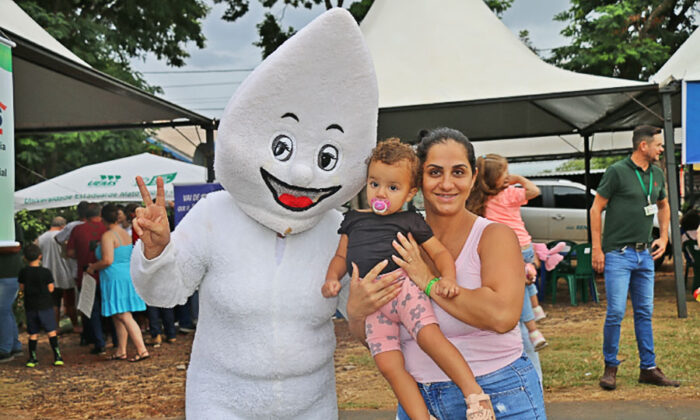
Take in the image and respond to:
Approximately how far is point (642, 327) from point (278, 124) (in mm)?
3793

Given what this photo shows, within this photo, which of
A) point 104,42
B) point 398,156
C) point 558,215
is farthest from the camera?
point 104,42

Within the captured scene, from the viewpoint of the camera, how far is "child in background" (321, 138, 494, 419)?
200 centimetres

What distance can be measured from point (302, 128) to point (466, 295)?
0.84 meters

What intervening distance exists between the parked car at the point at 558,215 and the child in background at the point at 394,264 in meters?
11.6

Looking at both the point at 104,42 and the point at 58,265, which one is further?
the point at 104,42

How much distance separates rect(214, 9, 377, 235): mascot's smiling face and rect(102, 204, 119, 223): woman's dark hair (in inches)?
211

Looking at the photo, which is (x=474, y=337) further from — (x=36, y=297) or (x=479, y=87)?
(x=479, y=87)

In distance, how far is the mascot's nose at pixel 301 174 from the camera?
2266 millimetres

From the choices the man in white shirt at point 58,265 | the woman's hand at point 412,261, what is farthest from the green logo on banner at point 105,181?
the woman's hand at point 412,261

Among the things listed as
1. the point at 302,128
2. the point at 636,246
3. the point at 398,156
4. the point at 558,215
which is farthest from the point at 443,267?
the point at 558,215

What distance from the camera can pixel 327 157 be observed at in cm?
238

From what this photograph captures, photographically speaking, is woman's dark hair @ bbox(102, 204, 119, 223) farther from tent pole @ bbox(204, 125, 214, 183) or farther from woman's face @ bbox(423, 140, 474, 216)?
woman's face @ bbox(423, 140, 474, 216)

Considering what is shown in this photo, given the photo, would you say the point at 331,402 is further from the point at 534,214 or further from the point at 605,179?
the point at 534,214

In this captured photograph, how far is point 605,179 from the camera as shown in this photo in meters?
5.08
